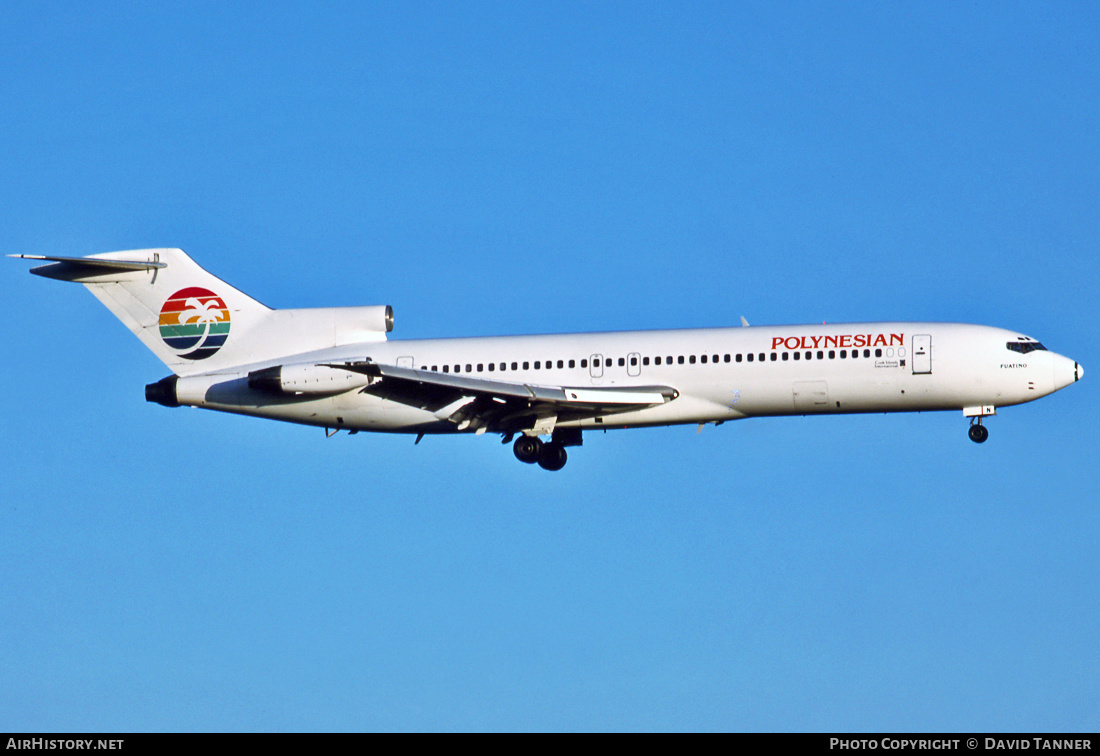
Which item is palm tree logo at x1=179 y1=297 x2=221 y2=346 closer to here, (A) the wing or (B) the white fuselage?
(A) the wing

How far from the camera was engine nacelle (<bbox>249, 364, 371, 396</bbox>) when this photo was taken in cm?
4078

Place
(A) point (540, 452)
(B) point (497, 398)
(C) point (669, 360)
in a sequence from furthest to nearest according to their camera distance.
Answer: (A) point (540, 452) < (C) point (669, 360) < (B) point (497, 398)

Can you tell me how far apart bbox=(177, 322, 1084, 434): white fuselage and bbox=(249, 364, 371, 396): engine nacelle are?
108 inches

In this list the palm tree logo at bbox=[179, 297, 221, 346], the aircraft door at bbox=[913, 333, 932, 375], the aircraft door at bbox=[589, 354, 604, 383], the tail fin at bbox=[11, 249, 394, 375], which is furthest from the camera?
the palm tree logo at bbox=[179, 297, 221, 346]

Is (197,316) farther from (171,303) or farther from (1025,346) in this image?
(1025,346)

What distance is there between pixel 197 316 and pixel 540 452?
11.7 meters

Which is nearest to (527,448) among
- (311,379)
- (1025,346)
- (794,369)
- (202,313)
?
(311,379)

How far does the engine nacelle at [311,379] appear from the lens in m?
40.8

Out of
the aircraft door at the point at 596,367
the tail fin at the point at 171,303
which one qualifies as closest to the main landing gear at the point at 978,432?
the aircraft door at the point at 596,367

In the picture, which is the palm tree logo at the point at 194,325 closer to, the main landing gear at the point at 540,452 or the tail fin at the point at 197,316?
the tail fin at the point at 197,316

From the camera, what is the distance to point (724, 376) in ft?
127

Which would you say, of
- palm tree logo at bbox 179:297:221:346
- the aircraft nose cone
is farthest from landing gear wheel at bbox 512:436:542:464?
the aircraft nose cone

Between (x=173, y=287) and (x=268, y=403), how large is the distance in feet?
17.7

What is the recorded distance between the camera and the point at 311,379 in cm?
4078
